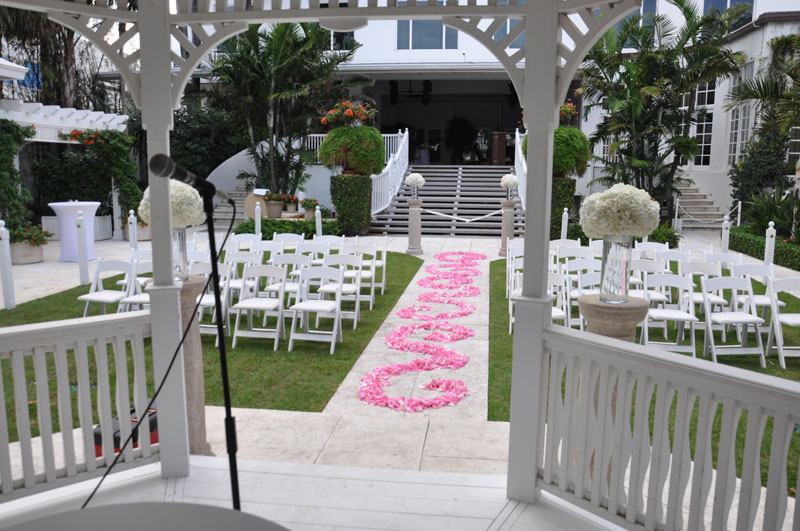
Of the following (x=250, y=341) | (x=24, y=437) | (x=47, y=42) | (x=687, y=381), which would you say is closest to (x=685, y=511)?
(x=687, y=381)

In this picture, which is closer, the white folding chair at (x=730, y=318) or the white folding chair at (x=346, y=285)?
the white folding chair at (x=730, y=318)

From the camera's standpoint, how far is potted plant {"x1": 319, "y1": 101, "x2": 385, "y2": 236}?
1606cm

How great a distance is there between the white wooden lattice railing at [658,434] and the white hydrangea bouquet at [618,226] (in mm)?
610

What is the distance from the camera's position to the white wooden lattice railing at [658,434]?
2.56m

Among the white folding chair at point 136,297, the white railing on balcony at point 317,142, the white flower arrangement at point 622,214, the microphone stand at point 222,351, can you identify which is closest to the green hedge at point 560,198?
the white railing on balcony at point 317,142

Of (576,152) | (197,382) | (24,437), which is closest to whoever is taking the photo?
(24,437)

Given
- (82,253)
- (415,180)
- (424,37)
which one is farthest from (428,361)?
(424,37)

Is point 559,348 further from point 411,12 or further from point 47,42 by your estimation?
point 47,42

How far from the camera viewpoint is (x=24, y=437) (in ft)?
10.7

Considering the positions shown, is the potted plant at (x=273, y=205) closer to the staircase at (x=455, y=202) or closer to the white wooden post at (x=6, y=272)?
the staircase at (x=455, y=202)

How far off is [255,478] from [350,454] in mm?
795

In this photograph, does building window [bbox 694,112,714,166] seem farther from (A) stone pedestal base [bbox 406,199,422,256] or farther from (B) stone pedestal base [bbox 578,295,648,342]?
(B) stone pedestal base [bbox 578,295,648,342]

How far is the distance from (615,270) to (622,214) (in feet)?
1.11

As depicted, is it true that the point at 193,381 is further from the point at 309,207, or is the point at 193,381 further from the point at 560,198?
the point at 309,207
